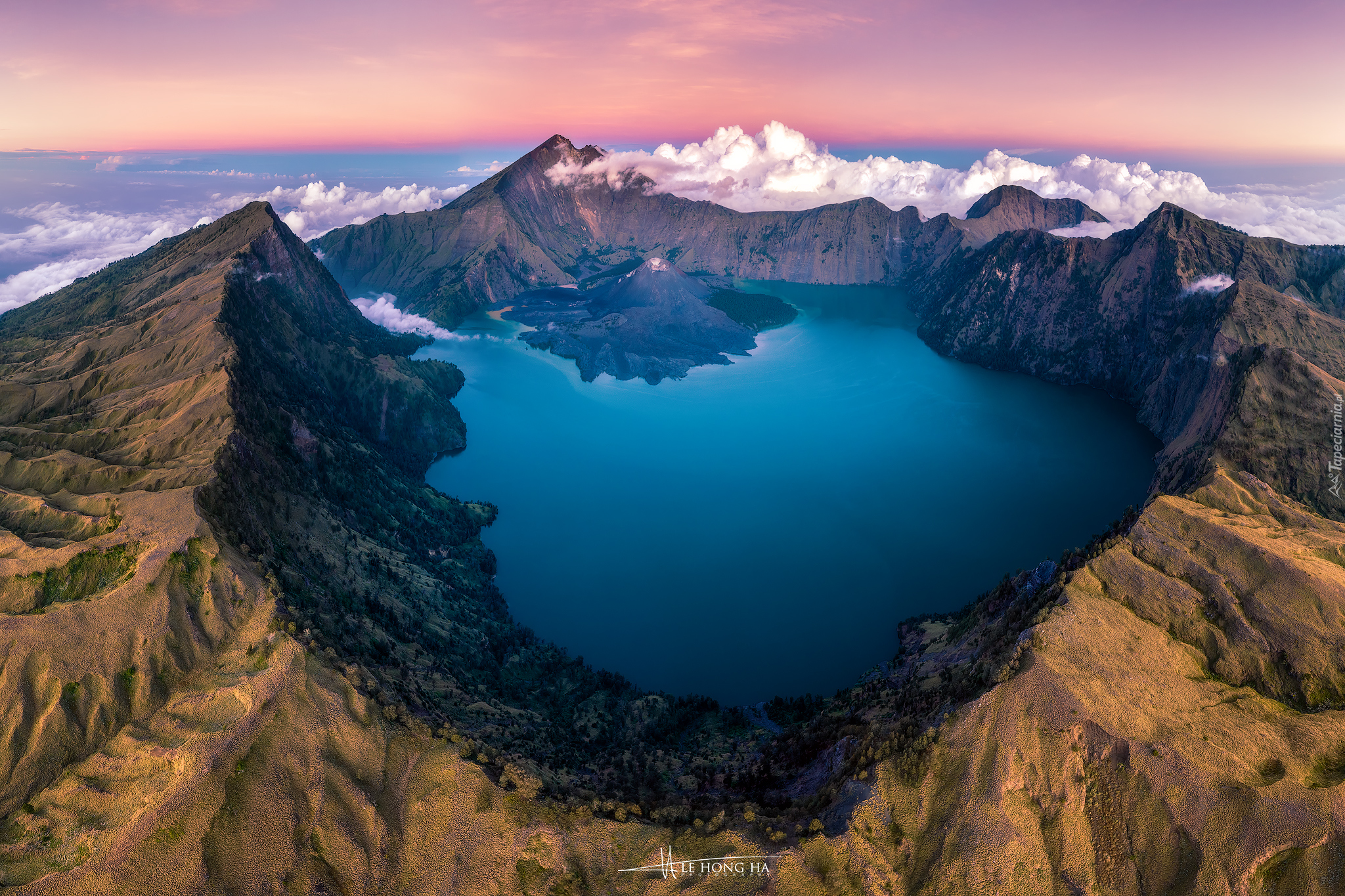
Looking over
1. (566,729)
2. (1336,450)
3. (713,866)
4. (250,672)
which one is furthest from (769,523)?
(1336,450)

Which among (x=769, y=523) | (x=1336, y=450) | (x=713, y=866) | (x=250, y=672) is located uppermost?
(x=250, y=672)

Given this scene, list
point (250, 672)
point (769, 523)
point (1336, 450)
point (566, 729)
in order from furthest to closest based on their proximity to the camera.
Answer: point (769, 523) < point (1336, 450) < point (566, 729) < point (250, 672)

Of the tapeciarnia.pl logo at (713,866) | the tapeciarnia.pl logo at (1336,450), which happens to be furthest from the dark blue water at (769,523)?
the tapeciarnia.pl logo at (713,866)

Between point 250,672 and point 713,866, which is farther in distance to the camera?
point 250,672

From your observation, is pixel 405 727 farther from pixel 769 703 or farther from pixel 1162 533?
pixel 1162 533

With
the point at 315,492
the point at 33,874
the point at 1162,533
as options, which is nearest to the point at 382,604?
the point at 315,492

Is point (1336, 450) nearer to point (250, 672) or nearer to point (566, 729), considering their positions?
point (566, 729)

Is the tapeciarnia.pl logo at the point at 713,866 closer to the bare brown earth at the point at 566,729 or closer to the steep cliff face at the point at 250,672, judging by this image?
the bare brown earth at the point at 566,729

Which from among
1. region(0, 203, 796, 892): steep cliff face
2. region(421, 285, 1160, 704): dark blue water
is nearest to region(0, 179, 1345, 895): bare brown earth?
region(0, 203, 796, 892): steep cliff face
